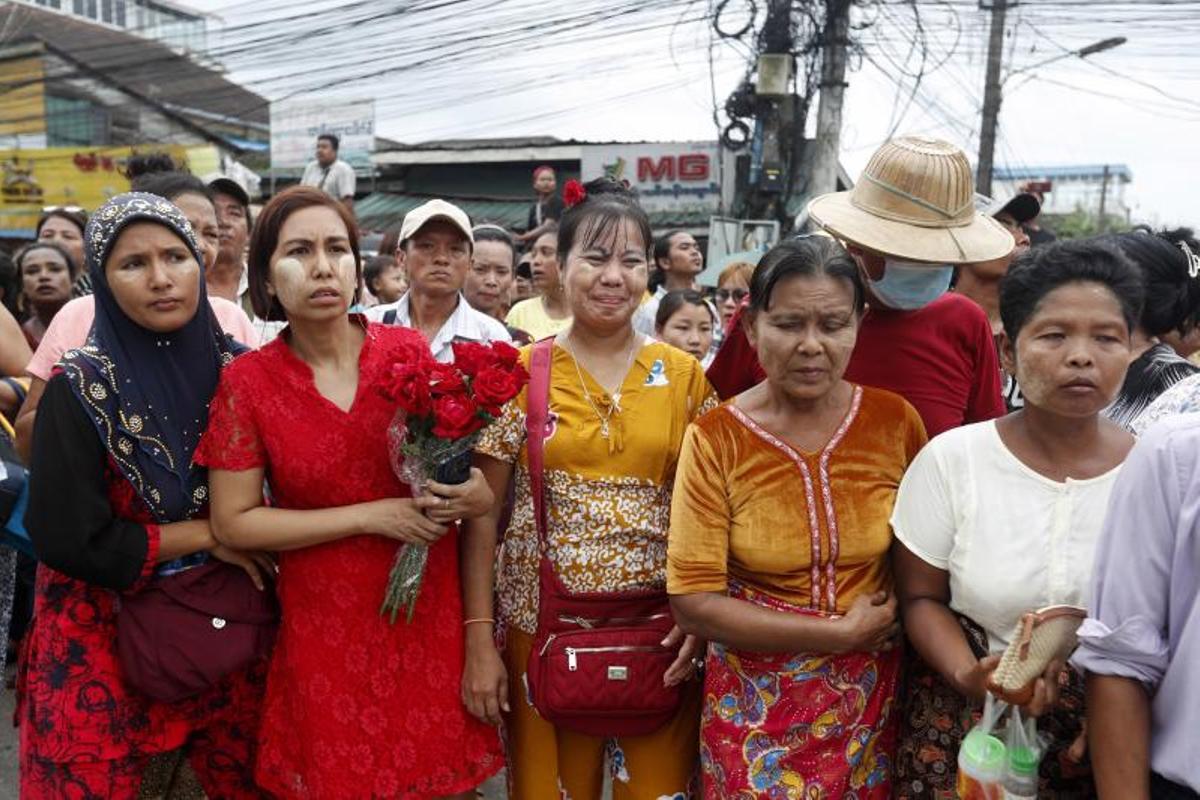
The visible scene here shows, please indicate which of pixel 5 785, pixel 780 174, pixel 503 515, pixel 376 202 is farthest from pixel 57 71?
pixel 503 515

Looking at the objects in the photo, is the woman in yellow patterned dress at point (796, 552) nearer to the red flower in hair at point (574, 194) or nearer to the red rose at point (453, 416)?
the red rose at point (453, 416)

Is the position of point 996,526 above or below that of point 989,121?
below

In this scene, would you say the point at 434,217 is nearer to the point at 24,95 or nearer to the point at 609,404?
the point at 609,404

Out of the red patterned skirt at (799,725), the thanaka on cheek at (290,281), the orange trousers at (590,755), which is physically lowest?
the orange trousers at (590,755)

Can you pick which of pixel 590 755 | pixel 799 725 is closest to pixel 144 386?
pixel 590 755

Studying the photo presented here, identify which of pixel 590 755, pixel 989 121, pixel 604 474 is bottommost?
pixel 590 755

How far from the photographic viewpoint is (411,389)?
2.05 m

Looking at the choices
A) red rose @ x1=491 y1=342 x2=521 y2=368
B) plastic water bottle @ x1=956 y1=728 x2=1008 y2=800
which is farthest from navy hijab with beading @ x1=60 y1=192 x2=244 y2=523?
plastic water bottle @ x1=956 y1=728 x2=1008 y2=800

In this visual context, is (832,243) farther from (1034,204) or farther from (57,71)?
(57,71)

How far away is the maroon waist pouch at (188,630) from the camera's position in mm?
2205

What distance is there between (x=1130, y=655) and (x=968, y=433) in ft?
2.05

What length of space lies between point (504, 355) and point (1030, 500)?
115 centimetres

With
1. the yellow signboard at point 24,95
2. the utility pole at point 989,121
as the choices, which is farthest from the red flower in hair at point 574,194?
the yellow signboard at point 24,95

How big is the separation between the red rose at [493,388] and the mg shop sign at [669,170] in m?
15.4
